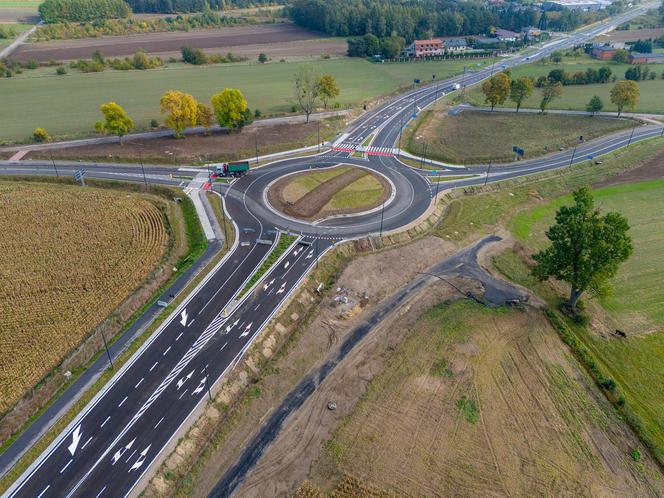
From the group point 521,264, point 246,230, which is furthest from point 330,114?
point 521,264

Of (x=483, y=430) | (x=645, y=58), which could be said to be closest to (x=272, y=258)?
(x=483, y=430)

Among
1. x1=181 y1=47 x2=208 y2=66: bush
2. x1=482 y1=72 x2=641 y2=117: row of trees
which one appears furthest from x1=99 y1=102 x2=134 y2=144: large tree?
x1=482 y1=72 x2=641 y2=117: row of trees

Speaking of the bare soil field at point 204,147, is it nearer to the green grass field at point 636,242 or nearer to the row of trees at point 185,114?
the row of trees at point 185,114

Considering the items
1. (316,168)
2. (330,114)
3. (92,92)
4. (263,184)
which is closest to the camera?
(263,184)

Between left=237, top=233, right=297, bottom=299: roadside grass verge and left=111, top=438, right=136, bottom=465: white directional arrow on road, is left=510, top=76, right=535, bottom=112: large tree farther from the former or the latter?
left=111, top=438, right=136, bottom=465: white directional arrow on road

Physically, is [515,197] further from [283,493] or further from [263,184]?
[283,493]

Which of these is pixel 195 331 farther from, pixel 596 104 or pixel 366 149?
pixel 596 104
